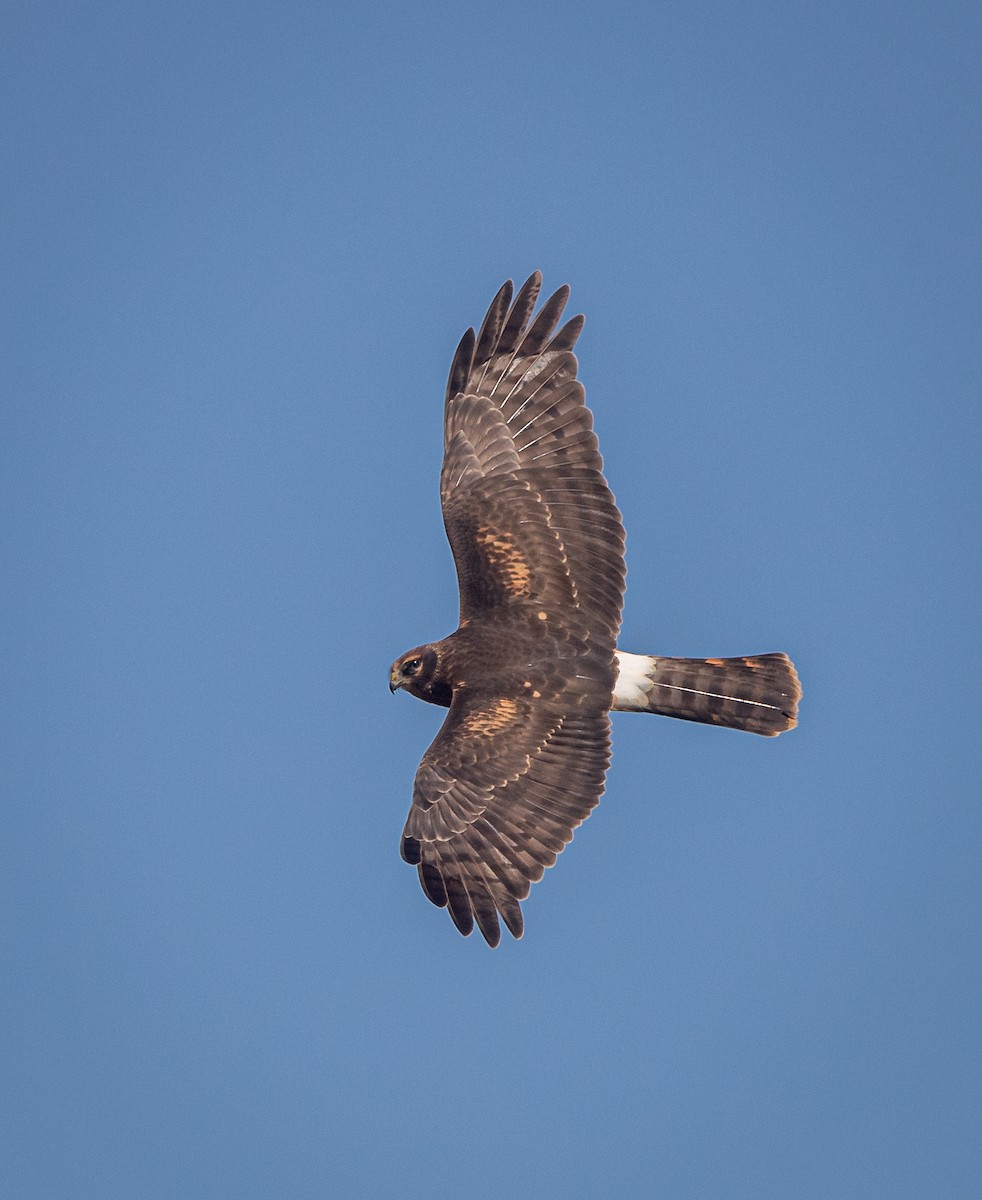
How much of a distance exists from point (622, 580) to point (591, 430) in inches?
43.6

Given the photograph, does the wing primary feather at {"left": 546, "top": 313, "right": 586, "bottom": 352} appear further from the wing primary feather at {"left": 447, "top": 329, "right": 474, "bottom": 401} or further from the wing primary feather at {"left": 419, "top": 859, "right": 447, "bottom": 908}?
the wing primary feather at {"left": 419, "top": 859, "right": 447, "bottom": 908}

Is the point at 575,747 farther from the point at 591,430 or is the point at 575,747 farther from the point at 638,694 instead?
the point at 591,430

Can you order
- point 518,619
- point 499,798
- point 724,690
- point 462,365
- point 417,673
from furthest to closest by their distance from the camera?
point 462,365 < point 417,673 < point 724,690 < point 518,619 < point 499,798

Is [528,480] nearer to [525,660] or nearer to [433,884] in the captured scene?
[525,660]

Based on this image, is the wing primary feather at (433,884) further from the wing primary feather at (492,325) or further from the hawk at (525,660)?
the wing primary feather at (492,325)

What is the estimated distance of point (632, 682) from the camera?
1339 centimetres

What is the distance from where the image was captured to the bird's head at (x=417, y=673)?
13.7m

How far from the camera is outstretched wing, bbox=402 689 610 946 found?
12.6 metres

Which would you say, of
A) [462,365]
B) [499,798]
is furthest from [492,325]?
[499,798]

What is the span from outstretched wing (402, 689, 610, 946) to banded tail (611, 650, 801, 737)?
452 millimetres

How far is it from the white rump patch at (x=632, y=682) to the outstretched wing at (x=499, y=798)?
0.20 m

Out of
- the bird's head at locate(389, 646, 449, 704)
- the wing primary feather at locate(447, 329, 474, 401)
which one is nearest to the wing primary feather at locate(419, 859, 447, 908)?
the bird's head at locate(389, 646, 449, 704)

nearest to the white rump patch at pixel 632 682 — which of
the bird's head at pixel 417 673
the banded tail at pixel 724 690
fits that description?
the banded tail at pixel 724 690

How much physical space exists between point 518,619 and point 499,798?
1.35 meters
